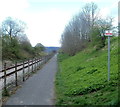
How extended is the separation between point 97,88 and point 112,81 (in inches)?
27.2

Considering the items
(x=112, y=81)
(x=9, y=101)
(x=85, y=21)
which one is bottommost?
(x=9, y=101)

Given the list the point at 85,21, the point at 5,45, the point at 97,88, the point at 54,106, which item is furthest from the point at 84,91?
the point at 85,21

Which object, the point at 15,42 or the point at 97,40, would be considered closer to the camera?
the point at 97,40

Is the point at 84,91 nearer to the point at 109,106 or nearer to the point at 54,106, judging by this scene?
the point at 54,106

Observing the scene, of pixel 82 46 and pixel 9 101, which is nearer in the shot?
pixel 9 101

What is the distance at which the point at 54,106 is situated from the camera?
6.76m

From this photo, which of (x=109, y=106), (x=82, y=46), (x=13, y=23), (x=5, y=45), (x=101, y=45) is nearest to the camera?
(x=109, y=106)

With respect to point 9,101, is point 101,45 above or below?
above

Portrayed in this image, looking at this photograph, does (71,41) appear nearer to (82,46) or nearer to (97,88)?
(82,46)

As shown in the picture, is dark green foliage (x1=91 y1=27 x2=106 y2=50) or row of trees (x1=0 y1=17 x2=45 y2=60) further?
row of trees (x1=0 y1=17 x2=45 y2=60)

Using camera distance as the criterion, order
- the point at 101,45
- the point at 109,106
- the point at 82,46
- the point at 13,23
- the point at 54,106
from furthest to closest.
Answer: the point at 13,23, the point at 82,46, the point at 101,45, the point at 54,106, the point at 109,106

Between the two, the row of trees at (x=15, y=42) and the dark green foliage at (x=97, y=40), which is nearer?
the dark green foliage at (x=97, y=40)

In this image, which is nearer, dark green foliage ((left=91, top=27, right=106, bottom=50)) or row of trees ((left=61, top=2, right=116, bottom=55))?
dark green foliage ((left=91, top=27, right=106, bottom=50))

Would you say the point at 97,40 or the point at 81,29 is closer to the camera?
the point at 97,40
